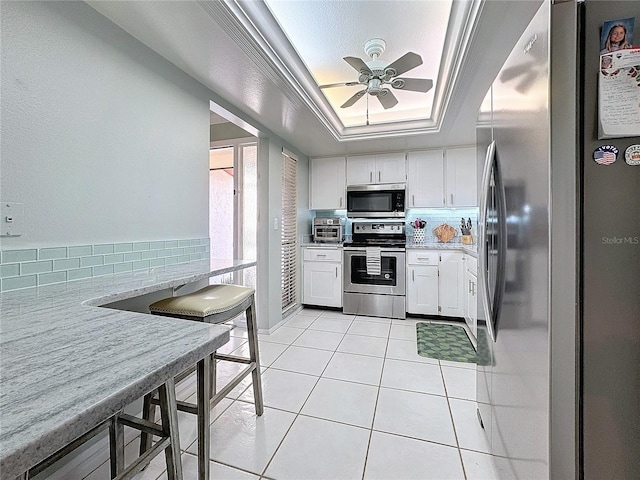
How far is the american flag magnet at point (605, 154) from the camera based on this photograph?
74 centimetres

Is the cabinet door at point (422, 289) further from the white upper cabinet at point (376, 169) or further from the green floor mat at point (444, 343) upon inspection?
the white upper cabinet at point (376, 169)

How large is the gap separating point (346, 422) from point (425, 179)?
312cm

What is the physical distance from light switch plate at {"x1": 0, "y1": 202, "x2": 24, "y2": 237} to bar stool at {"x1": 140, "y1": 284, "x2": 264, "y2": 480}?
24.9 inches

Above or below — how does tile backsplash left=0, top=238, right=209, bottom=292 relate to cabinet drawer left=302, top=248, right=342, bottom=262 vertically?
above

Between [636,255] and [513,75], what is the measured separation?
74cm

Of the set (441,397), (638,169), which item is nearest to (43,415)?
(638,169)

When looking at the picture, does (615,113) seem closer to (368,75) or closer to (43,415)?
(43,415)

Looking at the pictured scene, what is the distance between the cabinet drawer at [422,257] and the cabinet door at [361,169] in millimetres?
1161

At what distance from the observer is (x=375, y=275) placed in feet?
12.2

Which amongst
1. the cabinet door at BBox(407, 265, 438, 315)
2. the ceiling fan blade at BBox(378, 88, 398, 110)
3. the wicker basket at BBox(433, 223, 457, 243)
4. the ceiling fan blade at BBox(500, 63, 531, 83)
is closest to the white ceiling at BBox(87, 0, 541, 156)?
the ceiling fan blade at BBox(378, 88, 398, 110)

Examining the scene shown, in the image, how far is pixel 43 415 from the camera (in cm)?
41

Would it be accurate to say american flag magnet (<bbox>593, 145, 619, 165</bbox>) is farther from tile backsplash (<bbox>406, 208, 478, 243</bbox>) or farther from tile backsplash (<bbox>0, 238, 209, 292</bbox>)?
tile backsplash (<bbox>406, 208, 478, 243</bbox>)

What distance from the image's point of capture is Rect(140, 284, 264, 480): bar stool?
1084 millimetres

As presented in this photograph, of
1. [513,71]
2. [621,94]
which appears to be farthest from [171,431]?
[513,71]
